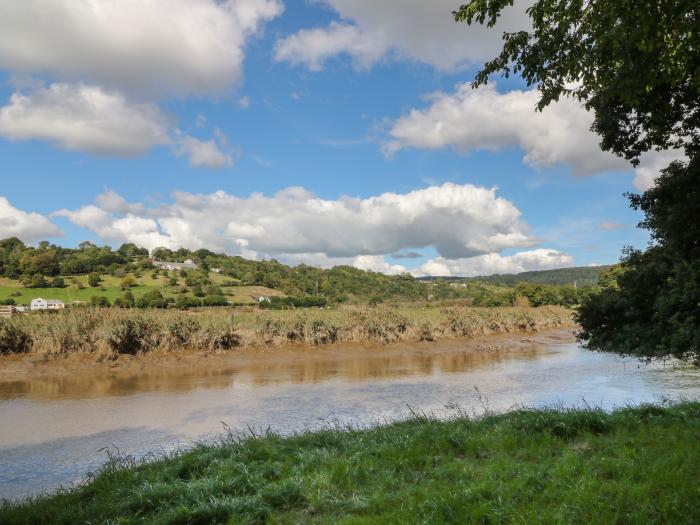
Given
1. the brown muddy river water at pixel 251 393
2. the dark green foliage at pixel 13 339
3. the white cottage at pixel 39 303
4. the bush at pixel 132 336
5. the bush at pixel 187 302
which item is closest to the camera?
the brown muddy river water at pixel 251 393

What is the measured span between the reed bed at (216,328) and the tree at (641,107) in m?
19.1

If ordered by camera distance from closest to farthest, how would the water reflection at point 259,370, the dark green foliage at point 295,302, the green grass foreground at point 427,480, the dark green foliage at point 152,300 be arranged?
1. the green grass foreground at point 427,480
2. the water reflection at point 259,370
3. the dark green foliage at point 152,300
4. the dark green foliage at point 295,302

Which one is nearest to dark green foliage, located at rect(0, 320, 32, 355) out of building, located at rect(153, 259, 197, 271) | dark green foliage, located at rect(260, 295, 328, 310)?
dark green foliage, located at rect(260, 295, 328, 310)

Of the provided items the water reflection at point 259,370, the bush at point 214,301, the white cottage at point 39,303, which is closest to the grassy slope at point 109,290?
the white cottage at point 39,303

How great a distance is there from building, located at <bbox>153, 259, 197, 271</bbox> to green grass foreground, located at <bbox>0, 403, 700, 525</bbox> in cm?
6783

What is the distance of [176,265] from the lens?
78.0m

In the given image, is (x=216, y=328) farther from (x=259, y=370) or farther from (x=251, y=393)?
(x=251, y=393)

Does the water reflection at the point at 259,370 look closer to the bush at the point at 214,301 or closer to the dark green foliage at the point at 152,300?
the dark green foliage at the point at 152,300

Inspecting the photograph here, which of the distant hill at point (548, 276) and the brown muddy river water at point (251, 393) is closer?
Answer: the brown muddy river water at point (251, 393)

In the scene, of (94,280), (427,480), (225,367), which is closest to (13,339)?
(225,367)

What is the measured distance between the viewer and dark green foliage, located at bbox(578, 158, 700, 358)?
11547 millimetres

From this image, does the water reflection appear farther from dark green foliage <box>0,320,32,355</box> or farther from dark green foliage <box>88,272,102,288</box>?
dark green foliage <box>88,272,102,288</box>

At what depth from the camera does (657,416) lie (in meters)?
8.94

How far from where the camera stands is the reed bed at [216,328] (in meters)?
23.7
